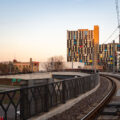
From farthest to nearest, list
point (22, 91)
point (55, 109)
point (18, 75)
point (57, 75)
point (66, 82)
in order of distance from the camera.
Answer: point (57, 75) < point (18, 75) < point (66, 82) < point (55, 109) < point (22, 91)

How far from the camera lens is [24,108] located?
8.12 meters

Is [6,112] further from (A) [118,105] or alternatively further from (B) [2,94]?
(A) [118,105]

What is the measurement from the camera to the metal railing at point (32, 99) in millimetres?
7168

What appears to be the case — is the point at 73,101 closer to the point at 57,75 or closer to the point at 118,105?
the point at 118,105

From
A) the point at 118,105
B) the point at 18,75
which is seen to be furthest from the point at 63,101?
the point at 18,75

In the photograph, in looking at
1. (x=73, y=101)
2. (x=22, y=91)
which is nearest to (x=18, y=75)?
(x=73, y=101)

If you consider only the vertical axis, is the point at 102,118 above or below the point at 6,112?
below

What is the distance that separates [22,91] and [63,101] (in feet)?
13.9

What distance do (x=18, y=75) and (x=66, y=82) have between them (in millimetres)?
58943

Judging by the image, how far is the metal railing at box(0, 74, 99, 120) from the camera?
23.5 ft

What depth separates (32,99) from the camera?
346 inches

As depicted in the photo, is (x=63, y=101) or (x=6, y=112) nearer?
(x=6, y=112)

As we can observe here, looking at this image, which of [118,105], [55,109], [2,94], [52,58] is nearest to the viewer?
[2,94]

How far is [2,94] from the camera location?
675cm
